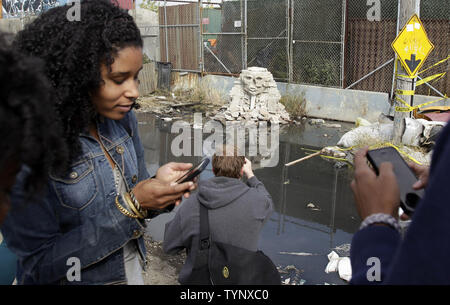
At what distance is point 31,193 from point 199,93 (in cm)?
1189

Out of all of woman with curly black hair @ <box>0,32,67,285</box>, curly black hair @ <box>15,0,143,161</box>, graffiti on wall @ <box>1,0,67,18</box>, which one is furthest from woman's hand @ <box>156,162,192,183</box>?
graffiti on wall @ <box>1,0,67,18</box>

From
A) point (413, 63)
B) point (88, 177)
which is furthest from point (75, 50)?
point (413, 63)

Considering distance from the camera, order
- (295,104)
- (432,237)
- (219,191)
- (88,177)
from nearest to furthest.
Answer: (432,237), (88,177), (219,191), (295,104)

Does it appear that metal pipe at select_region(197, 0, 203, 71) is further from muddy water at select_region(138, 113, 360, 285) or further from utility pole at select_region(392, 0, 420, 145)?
utility pole at select_region(392, 0, 420, 145)

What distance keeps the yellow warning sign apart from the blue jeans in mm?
6450

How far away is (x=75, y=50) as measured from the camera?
1.50m

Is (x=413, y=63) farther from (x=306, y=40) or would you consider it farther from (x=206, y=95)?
(x=206, y=95)

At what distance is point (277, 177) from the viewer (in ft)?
20.9

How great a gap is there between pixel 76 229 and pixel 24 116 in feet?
2.36

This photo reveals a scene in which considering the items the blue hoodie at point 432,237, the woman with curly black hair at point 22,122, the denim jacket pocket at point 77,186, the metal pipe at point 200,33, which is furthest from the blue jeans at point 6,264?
the metal pipe at point 200,33

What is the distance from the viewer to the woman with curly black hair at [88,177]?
145 cm

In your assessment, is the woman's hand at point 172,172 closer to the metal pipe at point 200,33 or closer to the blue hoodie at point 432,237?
the blue hoodie at point 432,237

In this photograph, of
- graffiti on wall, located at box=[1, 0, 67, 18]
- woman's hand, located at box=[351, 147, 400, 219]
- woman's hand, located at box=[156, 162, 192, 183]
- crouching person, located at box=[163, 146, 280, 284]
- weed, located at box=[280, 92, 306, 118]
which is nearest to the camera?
woman's hand, located at box=[351, 147, 400, 219]

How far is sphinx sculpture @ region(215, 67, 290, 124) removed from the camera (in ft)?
33.3
